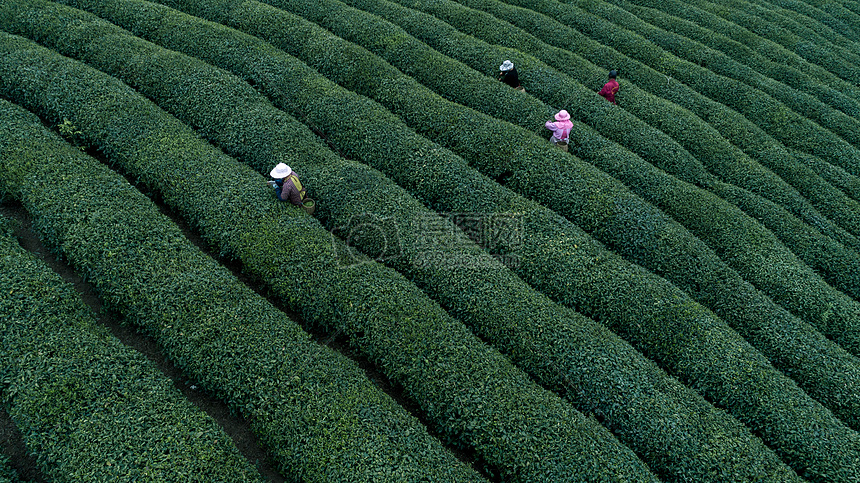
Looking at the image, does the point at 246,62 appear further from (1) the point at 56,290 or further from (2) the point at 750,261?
(2) the point at 750,261

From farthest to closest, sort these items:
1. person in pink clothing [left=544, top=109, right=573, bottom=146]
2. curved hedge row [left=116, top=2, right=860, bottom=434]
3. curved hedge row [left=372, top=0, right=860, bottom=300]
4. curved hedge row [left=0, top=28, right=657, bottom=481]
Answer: person in pink clothing [left=544, top=109, right=573, bottom=146], curved hedge row [left=372, top=0, right=860, bottom=300], curved hedge row [left=116, top=2, right=860, bottom=434], curved hedge row [left=0, top=28, right=657, bottom=481]

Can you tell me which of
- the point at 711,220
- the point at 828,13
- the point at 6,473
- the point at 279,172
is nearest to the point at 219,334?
the point at 6,473

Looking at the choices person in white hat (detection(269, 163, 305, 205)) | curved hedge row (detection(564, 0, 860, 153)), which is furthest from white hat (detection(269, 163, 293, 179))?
curved hedge row (detection(564, 0, 860, 153))

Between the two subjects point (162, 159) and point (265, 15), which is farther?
point (265, 15)

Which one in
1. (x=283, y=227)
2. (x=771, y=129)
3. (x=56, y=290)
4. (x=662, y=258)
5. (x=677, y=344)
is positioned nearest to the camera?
(x=56, y=290)

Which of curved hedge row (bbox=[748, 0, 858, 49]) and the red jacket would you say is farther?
curved hedge row (bbox=[748, 0, 858, 49])

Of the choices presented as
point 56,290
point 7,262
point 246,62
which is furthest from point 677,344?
point 246,62

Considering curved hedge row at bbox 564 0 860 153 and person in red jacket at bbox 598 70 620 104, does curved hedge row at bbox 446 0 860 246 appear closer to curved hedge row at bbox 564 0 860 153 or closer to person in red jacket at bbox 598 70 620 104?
person in red jacket at bbox 598 70 620 104
